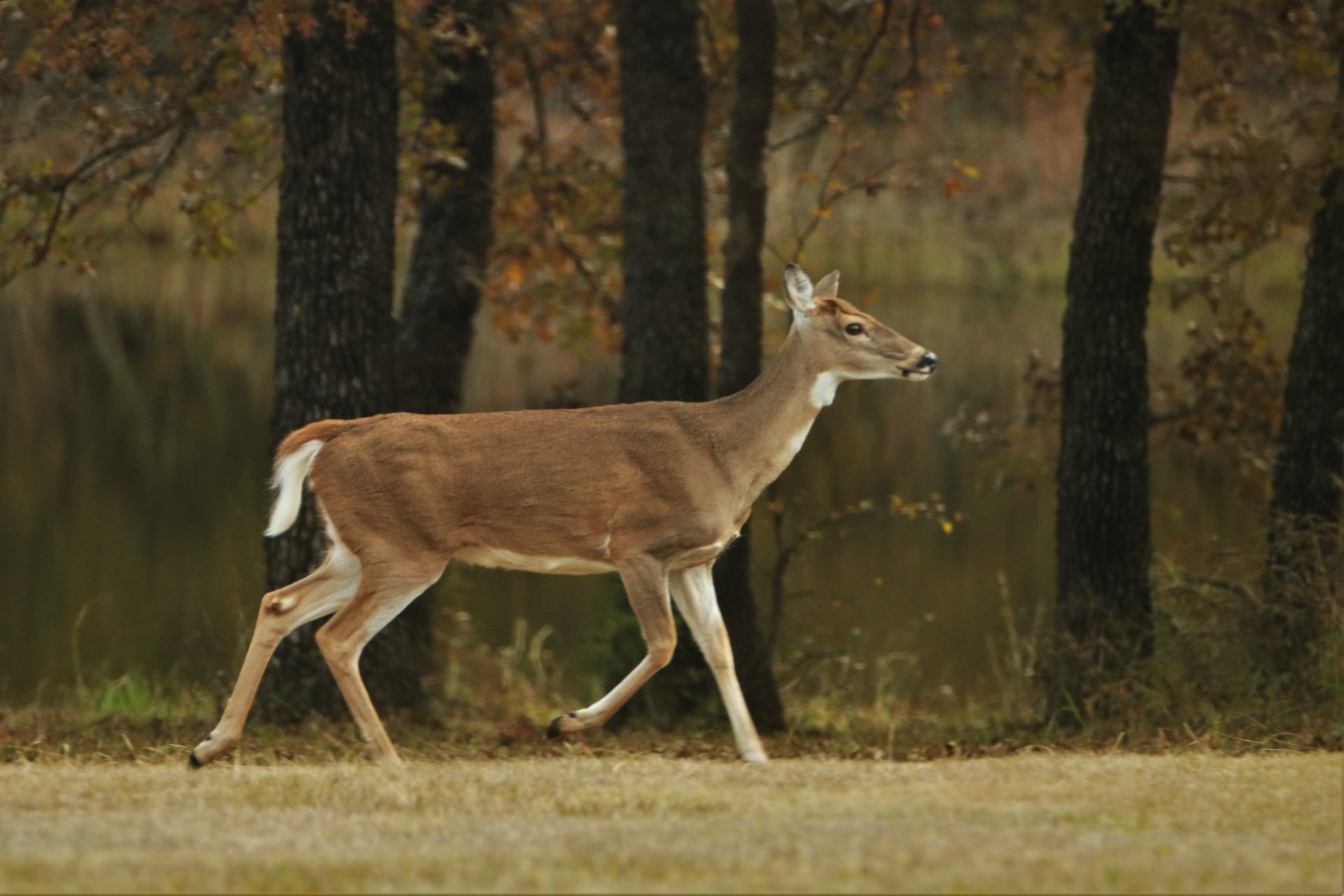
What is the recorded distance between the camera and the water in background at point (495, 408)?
1551 cm

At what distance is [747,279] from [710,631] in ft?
12.3

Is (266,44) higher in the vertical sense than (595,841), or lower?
higher

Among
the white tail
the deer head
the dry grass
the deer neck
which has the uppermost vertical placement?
the deer head

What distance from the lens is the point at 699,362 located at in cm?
1131

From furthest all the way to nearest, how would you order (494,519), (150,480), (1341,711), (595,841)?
1. (150,480)
2. (1341,711)
3. (494,519)
4. (595,841)

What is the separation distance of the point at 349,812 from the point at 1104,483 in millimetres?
5879

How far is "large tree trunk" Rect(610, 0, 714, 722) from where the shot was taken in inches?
443

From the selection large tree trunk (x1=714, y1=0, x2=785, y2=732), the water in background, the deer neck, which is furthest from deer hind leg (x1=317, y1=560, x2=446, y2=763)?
large tree trunk (x1=714, y1=0, x2=785, y2=732)

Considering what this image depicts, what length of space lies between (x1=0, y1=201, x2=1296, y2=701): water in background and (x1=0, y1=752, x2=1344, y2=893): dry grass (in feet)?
15.2

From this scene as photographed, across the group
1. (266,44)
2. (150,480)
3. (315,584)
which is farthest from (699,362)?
(150,480)

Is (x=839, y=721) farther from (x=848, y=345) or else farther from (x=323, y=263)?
(x=323, y=263)

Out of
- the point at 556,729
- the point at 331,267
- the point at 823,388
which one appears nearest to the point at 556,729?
the point at 556,729

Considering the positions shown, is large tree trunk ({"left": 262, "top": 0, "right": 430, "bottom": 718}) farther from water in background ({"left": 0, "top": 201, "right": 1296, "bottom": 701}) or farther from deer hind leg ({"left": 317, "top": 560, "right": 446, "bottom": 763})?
deer hind leg ({"left": 317, "top": 560, "right": 446, "bottom": 763})

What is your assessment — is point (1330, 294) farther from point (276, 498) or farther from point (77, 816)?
point (77, 816)
